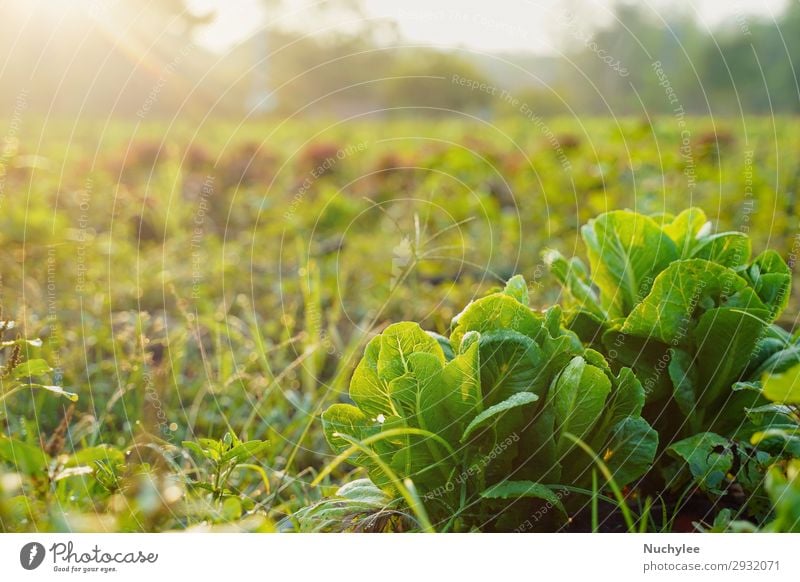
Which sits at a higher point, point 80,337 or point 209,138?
point 209,138

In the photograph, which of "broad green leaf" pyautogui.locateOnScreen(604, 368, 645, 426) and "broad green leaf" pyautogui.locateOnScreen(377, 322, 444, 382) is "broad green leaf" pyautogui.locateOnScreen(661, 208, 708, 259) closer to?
"broad green leaf" pyautogui.locateOnScreen(604, 368, 645, 426)

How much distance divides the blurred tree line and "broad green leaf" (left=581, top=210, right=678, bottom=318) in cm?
77

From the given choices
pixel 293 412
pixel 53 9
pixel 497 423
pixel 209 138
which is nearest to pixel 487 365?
pixel 497 423

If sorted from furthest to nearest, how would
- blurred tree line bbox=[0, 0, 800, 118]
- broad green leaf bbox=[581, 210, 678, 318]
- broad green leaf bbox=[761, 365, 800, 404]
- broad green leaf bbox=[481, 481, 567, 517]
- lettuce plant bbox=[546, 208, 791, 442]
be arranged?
1. blurred tree line bbox=[0, 0, 800, 118]
2. broad green leaf bbox=[581, 210, 678, 318]
3. lettuce plant bbox=[546, 208, 791, 442]
4. broad green leaf bbox=[481, 481, 567, 517]
5. broad green leaf bbox=[761, 365, 800, 404]

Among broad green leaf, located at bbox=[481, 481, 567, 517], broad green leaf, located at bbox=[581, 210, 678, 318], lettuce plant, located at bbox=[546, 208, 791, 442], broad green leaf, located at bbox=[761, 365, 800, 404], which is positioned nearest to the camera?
broad green leaf, located at bbox=[761, 365, 800, 404]

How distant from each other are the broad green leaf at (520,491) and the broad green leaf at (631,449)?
10cm

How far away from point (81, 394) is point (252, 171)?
2.55 meters

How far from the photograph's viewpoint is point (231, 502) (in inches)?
35.5

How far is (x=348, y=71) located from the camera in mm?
6039

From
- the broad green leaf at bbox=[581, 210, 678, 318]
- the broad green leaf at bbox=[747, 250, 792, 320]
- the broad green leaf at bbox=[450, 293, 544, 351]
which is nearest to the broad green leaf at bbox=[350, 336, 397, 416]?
the broad green leaf at bbox=[450, 293, 544, 351]

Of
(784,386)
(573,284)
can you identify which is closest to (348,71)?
(573,284)

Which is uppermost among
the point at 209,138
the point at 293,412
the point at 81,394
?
the point at 209,138

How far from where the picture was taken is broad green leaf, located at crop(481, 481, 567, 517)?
0.83 metres
